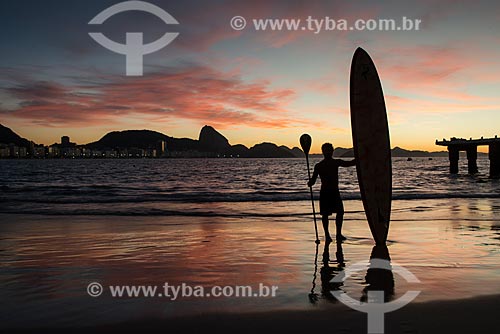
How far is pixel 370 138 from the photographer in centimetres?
848

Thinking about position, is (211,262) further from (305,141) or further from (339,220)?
(305,141)

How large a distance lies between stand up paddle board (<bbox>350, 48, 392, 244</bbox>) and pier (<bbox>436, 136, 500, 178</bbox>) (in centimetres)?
3562

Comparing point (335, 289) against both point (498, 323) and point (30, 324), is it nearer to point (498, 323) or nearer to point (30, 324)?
point (498, 323)

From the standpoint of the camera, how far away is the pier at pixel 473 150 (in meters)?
40.9

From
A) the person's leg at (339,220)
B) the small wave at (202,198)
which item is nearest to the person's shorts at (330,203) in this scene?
the person's leg at (339,220)

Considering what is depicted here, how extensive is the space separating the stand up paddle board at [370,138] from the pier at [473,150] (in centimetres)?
3562

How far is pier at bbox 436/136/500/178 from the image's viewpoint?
4094 cm

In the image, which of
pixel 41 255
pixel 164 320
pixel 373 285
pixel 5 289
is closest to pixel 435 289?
pixel 373 285

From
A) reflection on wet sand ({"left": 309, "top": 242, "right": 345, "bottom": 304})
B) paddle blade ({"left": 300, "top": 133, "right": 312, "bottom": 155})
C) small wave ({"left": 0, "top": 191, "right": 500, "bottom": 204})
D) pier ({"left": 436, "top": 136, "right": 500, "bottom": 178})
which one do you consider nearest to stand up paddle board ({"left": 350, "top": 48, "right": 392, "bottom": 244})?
reflection on wet sand ({"left": 309, "top": 242, "right": 345, "bottom": 304})

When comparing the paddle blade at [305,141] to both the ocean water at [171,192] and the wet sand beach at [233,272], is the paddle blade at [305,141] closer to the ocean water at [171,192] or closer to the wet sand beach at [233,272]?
the wet sand beach at [233,272]

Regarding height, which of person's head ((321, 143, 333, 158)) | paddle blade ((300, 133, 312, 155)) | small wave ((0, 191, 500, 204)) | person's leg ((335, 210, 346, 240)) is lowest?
small wave ((0, 191, 500, 204))

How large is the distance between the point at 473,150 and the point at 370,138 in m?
49.6

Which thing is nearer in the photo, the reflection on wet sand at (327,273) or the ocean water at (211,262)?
the ocean water at (211,262)

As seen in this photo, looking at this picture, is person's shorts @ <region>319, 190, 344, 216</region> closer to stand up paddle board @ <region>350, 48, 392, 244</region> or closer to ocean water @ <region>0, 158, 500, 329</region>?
ocean water @ <region>0, 158, 500, 329</region>
